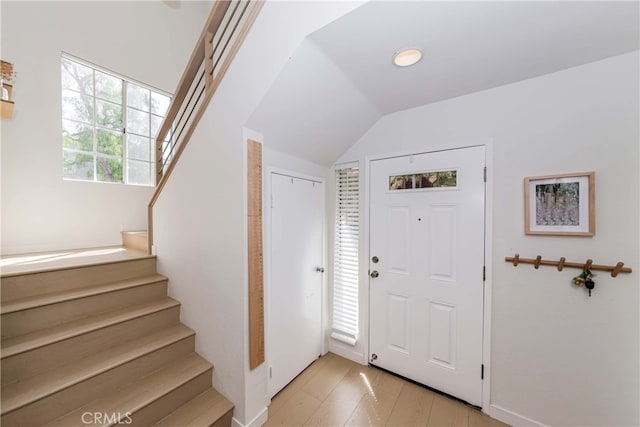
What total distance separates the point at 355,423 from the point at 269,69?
2.35 meters

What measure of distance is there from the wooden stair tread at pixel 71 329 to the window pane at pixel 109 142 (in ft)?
7.92

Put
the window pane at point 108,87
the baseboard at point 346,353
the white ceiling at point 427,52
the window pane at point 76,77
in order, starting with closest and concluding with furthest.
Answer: the white ceiling at point 427,52
the baseboard at point 346,353
the window pane at point 76,77
the window pane at point 108,87

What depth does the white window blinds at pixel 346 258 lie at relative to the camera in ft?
7.43

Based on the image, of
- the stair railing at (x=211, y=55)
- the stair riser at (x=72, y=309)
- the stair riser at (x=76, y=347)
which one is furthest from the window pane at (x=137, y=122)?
the stair riser at (x=76, y=347)

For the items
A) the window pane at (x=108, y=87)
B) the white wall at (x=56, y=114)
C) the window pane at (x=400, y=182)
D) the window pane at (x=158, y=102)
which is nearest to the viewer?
the window pane at (x=400, y=182)

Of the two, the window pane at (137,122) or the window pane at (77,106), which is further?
A: the window pane at (137,122)

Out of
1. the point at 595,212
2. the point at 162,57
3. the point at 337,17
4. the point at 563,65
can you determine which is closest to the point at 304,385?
the point at 595,212

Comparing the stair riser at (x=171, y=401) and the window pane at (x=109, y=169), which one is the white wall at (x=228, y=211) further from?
the window pane at (x=109, y=169)

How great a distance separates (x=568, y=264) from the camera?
4.58 ft

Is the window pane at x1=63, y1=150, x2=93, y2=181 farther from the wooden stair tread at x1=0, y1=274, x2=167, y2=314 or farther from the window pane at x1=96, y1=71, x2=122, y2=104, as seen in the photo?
the wooden stair tread at x1=0, y1=274, x2=167, y2=314

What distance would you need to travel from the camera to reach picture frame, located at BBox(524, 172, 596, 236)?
4.44 ft

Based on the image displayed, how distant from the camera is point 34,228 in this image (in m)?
2.47

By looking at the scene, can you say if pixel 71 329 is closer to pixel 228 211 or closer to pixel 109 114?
pixel 228 211

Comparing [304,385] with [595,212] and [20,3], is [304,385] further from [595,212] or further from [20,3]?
[20,3]
